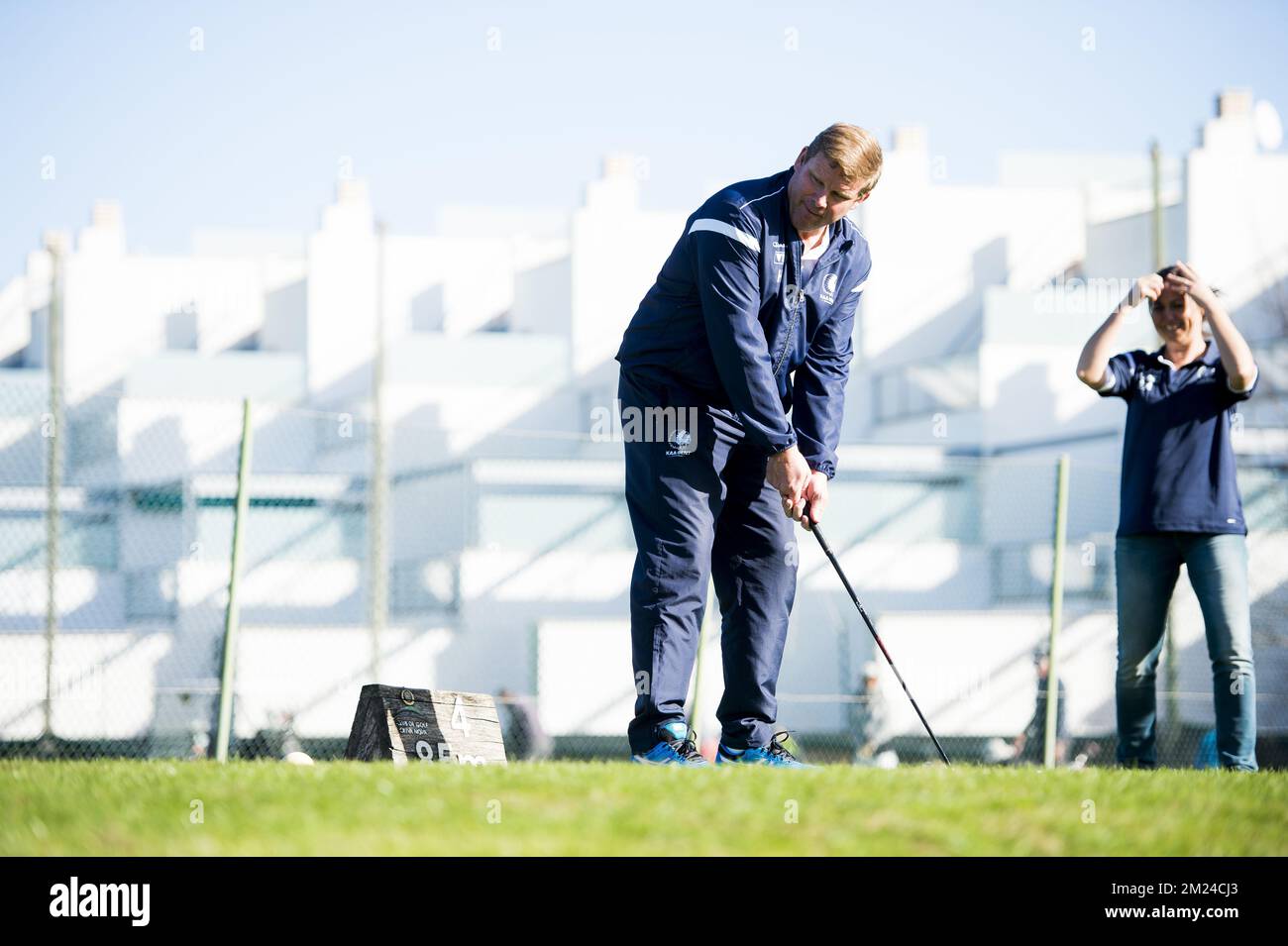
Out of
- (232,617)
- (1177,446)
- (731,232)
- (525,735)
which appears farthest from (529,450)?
(731,232)

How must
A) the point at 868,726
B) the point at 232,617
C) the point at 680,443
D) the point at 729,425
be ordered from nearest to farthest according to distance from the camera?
the point at 680,443
the point at 729,425
the point at 232,617
the point at 868,726

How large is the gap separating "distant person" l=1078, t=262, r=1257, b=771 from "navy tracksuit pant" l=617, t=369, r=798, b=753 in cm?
152

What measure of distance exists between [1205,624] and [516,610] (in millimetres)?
11977

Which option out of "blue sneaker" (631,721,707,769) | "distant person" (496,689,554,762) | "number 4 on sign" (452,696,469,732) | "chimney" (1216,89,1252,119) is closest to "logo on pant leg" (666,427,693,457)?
"blue sneaker" (631,721,707,769)

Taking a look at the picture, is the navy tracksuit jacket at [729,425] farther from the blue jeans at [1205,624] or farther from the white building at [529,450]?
the white building at [529,450]

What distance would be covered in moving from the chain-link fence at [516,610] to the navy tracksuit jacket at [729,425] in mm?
3737

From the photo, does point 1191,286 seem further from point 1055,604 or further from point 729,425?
point 1055,604

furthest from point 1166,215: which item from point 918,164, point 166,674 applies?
point 166,674

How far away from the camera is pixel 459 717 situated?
5188 mm

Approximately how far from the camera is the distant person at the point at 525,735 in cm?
1265

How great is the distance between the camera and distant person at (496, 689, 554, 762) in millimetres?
12648

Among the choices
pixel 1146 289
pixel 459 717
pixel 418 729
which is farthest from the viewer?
pixel 1146 289

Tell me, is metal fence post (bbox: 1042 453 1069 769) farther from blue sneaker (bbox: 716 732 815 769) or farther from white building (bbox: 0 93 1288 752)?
blue sneaker (bbox: 716 732 815 769)
